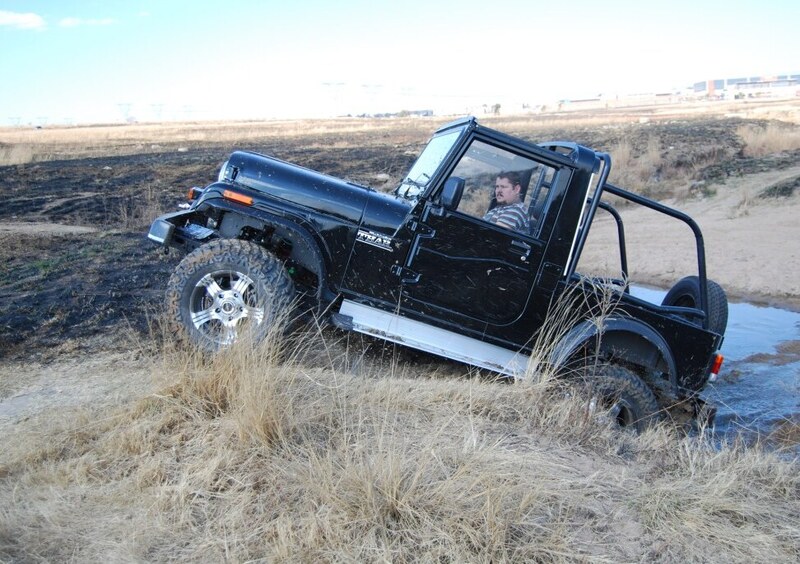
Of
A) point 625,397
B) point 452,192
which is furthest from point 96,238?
point 625,397

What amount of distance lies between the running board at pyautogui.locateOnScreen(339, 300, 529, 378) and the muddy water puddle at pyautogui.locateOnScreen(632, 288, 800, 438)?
1.81 meters

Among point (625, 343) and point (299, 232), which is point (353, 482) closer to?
point (299, 232)

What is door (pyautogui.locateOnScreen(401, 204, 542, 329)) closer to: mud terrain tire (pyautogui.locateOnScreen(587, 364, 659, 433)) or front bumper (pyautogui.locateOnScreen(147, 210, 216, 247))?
mud terrain tire (pyautogui.locateOnScreen(587, 364, 659, 433))

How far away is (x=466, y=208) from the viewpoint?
5.41 m

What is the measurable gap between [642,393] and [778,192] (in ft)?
38.7

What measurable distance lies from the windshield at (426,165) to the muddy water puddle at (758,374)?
112 inches

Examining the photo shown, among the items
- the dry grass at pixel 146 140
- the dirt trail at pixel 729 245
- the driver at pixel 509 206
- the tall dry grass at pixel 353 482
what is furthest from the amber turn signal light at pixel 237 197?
the dry grass at pixel 146 140

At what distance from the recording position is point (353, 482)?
3326 mm

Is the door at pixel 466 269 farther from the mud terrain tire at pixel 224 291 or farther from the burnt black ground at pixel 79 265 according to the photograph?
the burnt black ground at pixel 79 265

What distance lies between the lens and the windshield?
5625 mm

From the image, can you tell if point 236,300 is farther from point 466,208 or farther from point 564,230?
point 564,230

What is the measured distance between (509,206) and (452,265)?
65cm

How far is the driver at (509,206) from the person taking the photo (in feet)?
17.8

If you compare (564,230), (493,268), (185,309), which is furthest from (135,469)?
(564,230)
